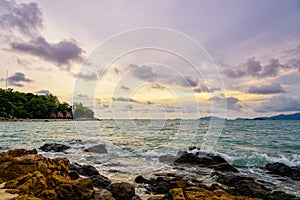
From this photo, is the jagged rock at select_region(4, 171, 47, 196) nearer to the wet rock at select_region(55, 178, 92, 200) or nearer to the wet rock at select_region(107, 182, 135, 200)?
the wet rock at select_region(55, 178, 92, 200)

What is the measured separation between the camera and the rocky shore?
6121 millimetres

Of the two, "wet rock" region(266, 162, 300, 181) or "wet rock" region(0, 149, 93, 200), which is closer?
"wet rock" region(0, 149, 93, 200)

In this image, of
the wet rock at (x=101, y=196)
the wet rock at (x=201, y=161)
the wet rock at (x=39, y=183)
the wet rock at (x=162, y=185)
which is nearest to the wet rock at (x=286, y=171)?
the wet rock at (x=201, y=161)

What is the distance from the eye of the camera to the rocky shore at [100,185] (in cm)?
612

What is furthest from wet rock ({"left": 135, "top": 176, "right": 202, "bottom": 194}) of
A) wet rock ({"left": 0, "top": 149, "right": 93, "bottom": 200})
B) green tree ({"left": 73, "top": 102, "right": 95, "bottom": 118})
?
green tree ({"left": 73, "top": 102, "right": 95, "bottom": 118})

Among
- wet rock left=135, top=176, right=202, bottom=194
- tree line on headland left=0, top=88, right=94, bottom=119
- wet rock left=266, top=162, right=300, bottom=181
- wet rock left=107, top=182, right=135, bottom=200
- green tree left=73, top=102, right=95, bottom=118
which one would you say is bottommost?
wet rock left=266, top=162, right=300, bottom=181

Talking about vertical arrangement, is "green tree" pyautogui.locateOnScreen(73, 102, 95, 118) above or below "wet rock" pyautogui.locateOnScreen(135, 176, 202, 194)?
above

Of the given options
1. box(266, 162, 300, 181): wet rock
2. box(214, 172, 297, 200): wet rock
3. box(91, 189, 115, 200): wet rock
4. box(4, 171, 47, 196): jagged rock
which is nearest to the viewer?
box(91, 189, 115, 200): wet rock

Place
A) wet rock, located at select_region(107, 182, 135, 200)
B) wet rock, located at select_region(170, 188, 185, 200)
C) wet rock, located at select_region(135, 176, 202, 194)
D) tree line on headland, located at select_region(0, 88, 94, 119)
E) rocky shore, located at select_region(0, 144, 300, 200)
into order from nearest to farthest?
1. wet rock, located at select_region(170, 188, 185, 200)
2. rocky shore, located at select_region(0, 144, 300, 200)
3. wet rock, located at select_region(107, 182, 135, 200)
4. wet rock, located at select_region(135, 176, 202, 194)
5. tree line on headland, located at select_region(0, 88, 94, 119)

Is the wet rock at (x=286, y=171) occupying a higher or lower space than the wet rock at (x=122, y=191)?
lower

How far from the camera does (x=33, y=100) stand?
328 ft

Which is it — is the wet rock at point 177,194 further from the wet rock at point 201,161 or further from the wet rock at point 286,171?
the wet rock at point 286,171

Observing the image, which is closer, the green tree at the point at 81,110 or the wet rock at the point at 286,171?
the wet rock at the point at 286,171

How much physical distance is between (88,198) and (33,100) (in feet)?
341
